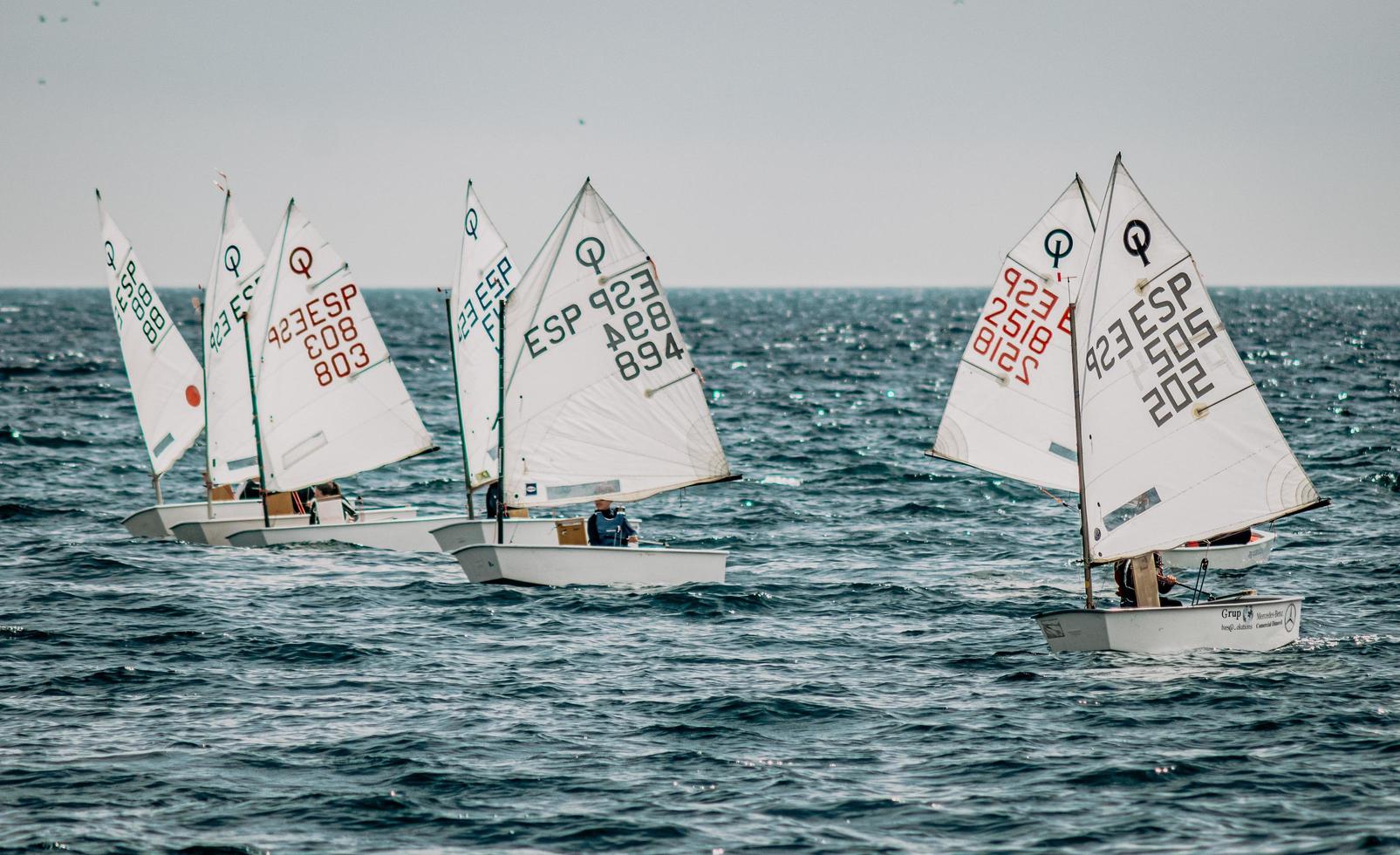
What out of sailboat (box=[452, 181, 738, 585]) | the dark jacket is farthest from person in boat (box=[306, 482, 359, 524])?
the dark jacket

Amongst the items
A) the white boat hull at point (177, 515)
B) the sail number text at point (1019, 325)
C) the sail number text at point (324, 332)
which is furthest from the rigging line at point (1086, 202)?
the white boat hull at point (177, 515)

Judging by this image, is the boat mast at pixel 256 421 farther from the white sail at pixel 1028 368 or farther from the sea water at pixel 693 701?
the white sail at pixel 1028 368

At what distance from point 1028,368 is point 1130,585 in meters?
8.07

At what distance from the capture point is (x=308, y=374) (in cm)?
3384

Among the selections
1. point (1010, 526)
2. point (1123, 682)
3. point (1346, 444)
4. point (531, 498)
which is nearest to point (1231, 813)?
point (1123, 682)

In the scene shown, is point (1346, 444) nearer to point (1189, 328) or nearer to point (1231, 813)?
point (1189, 328)

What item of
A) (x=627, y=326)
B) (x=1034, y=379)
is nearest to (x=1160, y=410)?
(x=1034, y=379)

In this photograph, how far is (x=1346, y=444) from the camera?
166ft

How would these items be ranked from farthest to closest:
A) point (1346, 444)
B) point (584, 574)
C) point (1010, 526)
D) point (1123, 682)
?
1. point (1346, 444)
2. point (1010, 526)
3. point (584, 574)
4. point (1123, 682)

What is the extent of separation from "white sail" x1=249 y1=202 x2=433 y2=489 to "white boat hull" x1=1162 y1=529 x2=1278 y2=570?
16.9 m

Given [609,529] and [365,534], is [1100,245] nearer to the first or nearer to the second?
[609,529]

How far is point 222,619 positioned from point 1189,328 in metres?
17.2

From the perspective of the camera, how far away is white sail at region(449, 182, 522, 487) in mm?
32500

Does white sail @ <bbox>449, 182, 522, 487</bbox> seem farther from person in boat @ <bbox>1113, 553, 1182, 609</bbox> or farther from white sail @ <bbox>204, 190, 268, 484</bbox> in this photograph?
person in boat @ <bbox>1113, 553, 1182, 609</bbox>
